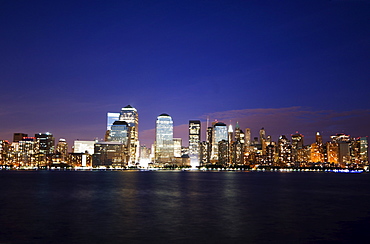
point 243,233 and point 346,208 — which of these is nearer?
point 243,233

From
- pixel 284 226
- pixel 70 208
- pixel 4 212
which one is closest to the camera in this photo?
pixel 284 226

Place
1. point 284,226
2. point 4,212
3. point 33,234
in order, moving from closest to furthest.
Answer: point 33,234 < point 284,226 < point 4,212

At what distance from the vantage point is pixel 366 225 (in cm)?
4038

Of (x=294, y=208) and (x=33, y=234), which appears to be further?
(x=294, y=208)

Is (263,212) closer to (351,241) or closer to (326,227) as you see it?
(326,227)

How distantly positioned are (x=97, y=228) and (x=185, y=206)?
22.7 m

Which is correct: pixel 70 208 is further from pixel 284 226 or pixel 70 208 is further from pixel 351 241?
pixel 351 241

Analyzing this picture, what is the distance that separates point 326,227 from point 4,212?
38.1m

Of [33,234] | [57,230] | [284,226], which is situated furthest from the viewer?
[284,226]

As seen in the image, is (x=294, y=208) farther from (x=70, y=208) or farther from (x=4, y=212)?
(x=4, y=212)

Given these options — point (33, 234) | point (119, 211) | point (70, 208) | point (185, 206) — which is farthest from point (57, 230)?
point (185, 206)

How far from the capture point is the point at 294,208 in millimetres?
56281

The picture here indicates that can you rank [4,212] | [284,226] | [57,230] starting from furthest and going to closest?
[4,212] → [284,226] → [57,230]

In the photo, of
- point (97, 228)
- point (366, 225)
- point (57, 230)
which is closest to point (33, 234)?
point (57, 230)
